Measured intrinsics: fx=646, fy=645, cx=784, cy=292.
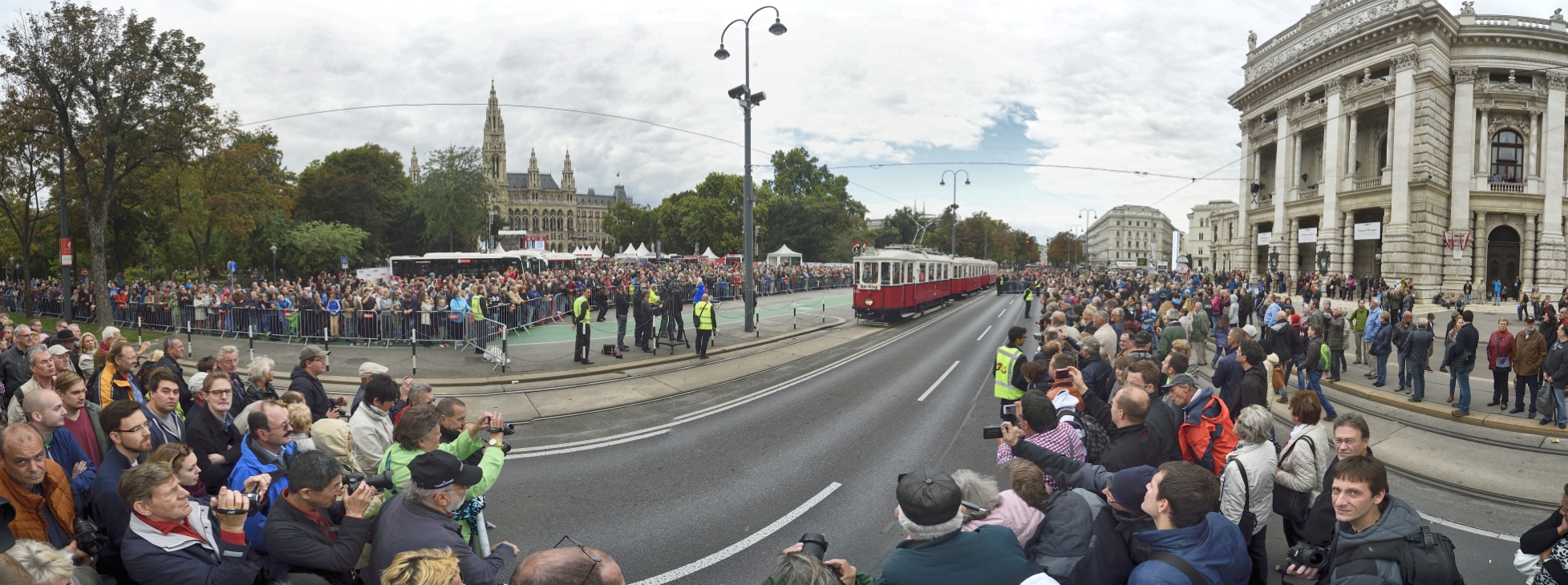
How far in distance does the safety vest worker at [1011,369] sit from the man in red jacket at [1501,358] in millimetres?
8160

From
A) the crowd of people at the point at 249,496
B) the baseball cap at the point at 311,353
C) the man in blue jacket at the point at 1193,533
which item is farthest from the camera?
the baseball cap at the point at 311,353

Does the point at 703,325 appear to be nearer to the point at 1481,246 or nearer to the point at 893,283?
the point at 893,283

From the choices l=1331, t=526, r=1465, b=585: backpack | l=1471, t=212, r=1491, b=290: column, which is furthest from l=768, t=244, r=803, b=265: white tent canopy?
l=1331, t=526, r=1465, b=585: backpack

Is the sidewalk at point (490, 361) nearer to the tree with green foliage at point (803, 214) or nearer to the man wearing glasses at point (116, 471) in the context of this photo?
the man wearing glasses at point (116, 471)

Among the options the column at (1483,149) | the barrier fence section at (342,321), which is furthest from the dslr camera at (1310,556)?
the column at (1483,149)

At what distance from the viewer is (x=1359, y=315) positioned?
15.0 meters

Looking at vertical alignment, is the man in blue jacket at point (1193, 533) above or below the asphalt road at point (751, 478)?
above

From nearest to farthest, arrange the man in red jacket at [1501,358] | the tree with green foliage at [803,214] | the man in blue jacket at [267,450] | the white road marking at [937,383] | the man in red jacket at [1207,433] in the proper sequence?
the man in blue jacket at [267,450] < the man in red jacket at [1207,433] < the man in red jacket at [1501,358] < the white road marking at [937,383] < the tree with green foliage at [803,214]

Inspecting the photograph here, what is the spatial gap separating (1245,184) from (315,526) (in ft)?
195

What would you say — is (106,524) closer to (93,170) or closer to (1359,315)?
(1359,315)

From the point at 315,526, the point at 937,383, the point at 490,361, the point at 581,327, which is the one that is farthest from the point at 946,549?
the point at 490,361

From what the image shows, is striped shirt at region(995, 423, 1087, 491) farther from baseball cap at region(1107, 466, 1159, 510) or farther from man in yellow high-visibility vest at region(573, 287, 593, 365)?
man in yellow high-visibility vest at region(573, 287, 593, 365)

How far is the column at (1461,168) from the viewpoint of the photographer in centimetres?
3572

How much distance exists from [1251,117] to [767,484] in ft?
185
